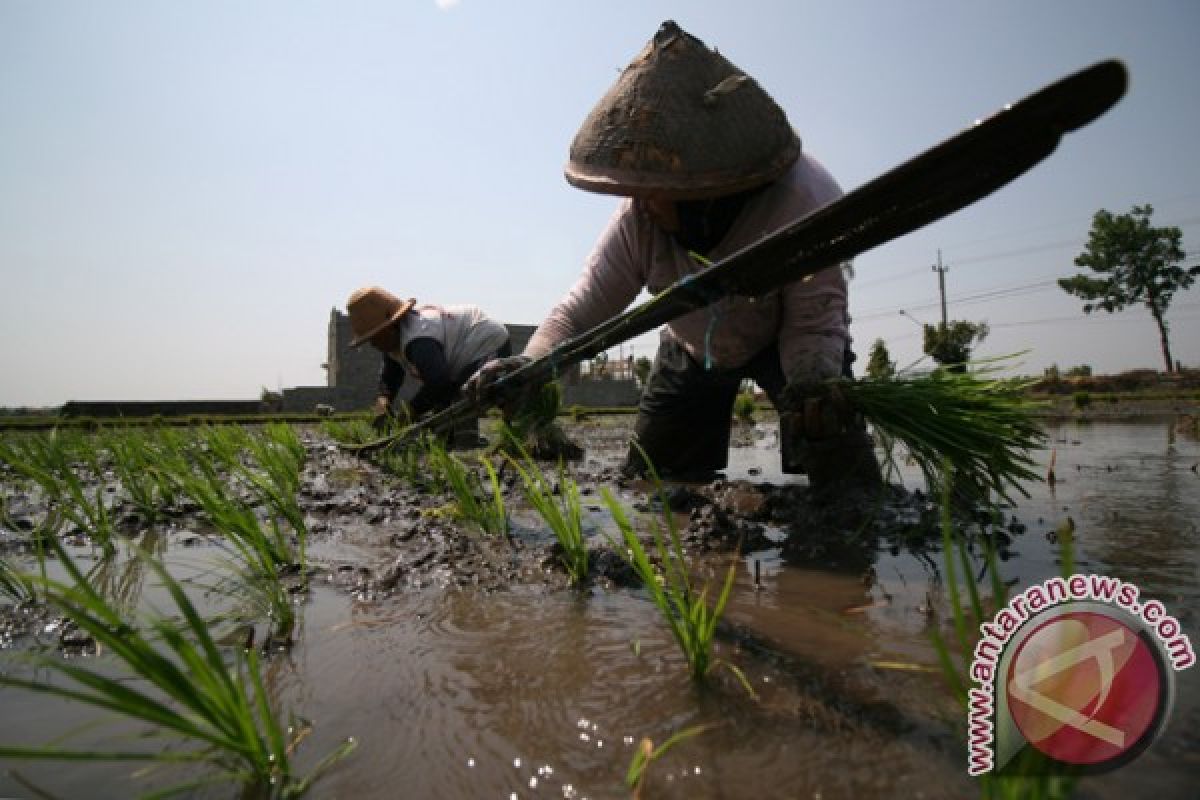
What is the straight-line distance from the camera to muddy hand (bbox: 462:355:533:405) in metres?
2.73

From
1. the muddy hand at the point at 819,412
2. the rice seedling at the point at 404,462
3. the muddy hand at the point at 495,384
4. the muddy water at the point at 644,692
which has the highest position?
the muddy hand at the point at 495,384

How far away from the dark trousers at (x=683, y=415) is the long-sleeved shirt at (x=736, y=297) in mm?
135

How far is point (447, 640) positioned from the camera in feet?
3.87

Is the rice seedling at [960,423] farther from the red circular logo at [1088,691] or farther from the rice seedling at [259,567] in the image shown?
the rice seedling at [259,567]

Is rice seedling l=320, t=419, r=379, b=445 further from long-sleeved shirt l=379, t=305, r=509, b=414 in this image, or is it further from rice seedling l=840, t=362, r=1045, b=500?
rice seedling l=840, t=362, r=1045, b=500

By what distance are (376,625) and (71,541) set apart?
1.49 m

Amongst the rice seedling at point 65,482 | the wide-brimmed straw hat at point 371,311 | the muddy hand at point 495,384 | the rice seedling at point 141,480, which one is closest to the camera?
the rice seedling at point 65,482

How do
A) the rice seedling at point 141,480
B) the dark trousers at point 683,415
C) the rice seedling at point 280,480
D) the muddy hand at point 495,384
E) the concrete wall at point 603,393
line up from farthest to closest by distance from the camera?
the concrete wall at point 603,393, the dark trousers at point 683,415, the muddy hand at point 495,384, the rice seedling at point 141,480, the rice seedling at point 280,480

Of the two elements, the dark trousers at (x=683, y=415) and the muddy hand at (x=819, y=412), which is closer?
the muddy hand at (x=819, y=412)

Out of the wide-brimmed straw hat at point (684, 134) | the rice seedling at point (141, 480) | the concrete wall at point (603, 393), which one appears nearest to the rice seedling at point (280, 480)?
the rice seedling at point (141, 480)

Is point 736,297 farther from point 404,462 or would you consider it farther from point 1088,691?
point 404,462

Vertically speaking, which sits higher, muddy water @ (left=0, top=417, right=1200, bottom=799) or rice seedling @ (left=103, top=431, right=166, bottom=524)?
rice seedling @ (left=103, top=431, right=166, bottom=524)

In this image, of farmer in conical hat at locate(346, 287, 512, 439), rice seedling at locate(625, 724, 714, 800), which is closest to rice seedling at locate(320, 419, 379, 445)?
farmer in conical hat at locate(346, 287, 512, 439)

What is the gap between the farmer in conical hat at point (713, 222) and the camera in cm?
206
